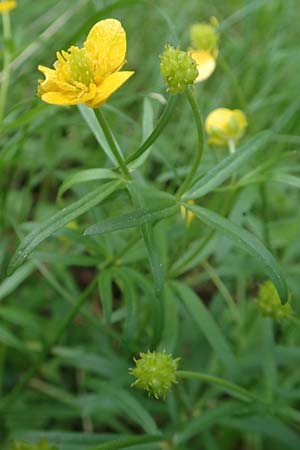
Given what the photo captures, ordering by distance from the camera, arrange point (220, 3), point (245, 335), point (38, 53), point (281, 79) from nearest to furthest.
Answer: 1. point (245, 335)
2. point (38, 53)
3. point (281, 79)
4. point (220, 3)

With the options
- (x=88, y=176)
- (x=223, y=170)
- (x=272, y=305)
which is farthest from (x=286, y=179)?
(x=88, y=176)

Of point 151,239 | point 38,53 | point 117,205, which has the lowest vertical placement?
point 151,239

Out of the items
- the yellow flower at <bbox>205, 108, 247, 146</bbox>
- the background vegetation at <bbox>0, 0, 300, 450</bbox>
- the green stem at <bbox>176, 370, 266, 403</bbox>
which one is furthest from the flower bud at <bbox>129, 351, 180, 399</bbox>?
the yellow flower at <bbox>205, 108, 247, 146</bbox>

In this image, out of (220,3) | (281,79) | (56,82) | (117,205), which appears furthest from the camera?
(220,3)

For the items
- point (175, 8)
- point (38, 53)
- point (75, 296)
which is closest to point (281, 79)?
point (175, 8)

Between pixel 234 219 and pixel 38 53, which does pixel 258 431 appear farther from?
pixel 38 53

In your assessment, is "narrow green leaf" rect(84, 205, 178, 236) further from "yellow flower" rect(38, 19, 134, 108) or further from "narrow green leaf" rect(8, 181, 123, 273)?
"yellow flower" rect(38, 19, 134, 108)

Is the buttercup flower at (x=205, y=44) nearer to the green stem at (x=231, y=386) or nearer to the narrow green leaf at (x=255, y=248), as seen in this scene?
the narrow green leaf at (x=255, y=248)
